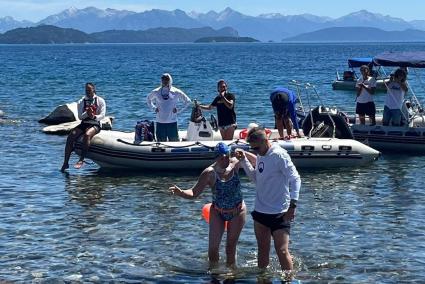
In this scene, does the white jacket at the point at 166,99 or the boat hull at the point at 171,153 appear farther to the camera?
the boat hull at the point at 171,153

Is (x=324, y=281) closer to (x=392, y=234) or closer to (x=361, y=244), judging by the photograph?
(x=361, y=244)

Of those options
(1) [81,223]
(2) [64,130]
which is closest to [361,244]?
(1) [81,223]

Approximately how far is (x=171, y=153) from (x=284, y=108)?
256cm

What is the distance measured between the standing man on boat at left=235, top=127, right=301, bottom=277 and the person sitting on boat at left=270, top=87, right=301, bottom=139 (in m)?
7.74

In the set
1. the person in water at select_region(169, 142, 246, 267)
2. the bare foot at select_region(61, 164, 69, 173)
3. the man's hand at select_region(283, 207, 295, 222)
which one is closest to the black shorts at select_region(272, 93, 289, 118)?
the bare foot at select_region(61, 164, 69, 173)

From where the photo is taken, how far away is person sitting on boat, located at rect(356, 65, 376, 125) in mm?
18766

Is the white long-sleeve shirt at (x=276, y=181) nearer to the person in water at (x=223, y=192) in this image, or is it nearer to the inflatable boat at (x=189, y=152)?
the person in water at (x=223, y=192)

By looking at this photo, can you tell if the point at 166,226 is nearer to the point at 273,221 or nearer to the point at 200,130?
the point at 273,221

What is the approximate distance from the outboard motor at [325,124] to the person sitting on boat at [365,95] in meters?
1.00

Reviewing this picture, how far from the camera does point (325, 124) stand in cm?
1833

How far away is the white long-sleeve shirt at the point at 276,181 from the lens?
8742mm

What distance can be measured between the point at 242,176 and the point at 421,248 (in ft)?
19.1

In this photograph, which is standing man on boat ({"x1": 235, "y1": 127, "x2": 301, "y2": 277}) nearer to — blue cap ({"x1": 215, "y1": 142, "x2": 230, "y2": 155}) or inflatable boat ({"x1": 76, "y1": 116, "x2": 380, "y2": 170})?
blue cap ({"x1": 215, "y1": 142, "x2": 230, "y2": 155})

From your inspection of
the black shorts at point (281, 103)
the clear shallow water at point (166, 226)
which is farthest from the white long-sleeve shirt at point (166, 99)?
the black shorts at point (281, 103)
